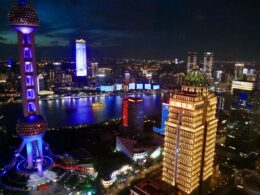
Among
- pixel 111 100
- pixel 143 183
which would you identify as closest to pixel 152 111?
pixel 111 100

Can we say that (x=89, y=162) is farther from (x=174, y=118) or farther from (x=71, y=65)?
(x=71, y=65)

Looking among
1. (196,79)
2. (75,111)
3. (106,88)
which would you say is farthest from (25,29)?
(106,88)

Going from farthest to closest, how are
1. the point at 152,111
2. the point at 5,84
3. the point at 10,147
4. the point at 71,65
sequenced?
1. the point at 71,65
2. the point at 5,84
3. the point at 152,111
4. the point at 10,147

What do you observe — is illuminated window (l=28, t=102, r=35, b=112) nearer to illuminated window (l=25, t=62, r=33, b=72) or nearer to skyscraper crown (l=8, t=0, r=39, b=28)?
illuminated window (l=25, t=62, r=33, b=72)

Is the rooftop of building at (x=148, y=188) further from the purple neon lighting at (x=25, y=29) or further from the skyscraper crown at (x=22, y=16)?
the skyscraper crown at (x=22, y=16)

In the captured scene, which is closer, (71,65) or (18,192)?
(18,192)

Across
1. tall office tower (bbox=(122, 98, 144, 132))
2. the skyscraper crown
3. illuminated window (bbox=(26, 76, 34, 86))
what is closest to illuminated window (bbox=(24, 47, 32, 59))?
illuminated window (bbox=(26, 76, 34, 86))

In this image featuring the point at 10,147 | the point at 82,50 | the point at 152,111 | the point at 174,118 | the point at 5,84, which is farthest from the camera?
the point at 82,50
